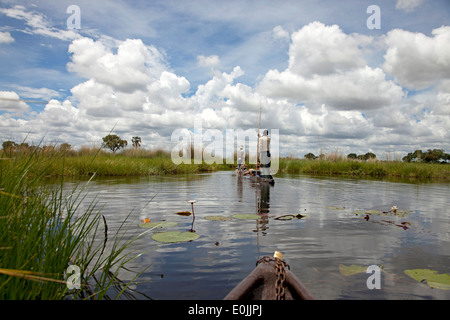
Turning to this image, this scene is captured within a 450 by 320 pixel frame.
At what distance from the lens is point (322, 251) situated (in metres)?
4.35

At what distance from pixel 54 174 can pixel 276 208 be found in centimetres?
1426

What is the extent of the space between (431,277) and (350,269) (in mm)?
931

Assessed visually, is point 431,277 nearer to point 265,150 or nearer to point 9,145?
point 9,145

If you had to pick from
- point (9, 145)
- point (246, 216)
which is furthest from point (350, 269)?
point (9, 145)

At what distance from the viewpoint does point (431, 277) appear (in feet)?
11.1

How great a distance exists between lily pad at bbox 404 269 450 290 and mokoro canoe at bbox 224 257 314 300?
6.49 ft

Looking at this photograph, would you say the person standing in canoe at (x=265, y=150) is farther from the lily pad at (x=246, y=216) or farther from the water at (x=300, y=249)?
the lily pad at (x=246, y=216)

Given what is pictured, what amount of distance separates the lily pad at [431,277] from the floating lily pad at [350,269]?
547 millimetres

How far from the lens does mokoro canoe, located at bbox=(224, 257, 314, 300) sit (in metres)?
2.32

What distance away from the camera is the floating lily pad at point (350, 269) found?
351 centimetres

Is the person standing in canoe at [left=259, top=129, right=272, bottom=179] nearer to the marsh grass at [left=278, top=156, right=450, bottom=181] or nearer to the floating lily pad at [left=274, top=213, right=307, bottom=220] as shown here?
the floating lily pad at [left=274, top=213, right=307, bottom=220]

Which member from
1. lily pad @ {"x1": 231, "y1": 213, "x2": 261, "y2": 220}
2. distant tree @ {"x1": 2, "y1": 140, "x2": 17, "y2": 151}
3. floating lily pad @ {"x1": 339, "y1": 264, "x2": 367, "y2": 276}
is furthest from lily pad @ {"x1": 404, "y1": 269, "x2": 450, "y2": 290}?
distant tree @ {"x1": 2, "y1": 140, "x2": 17, "y2": 151}
